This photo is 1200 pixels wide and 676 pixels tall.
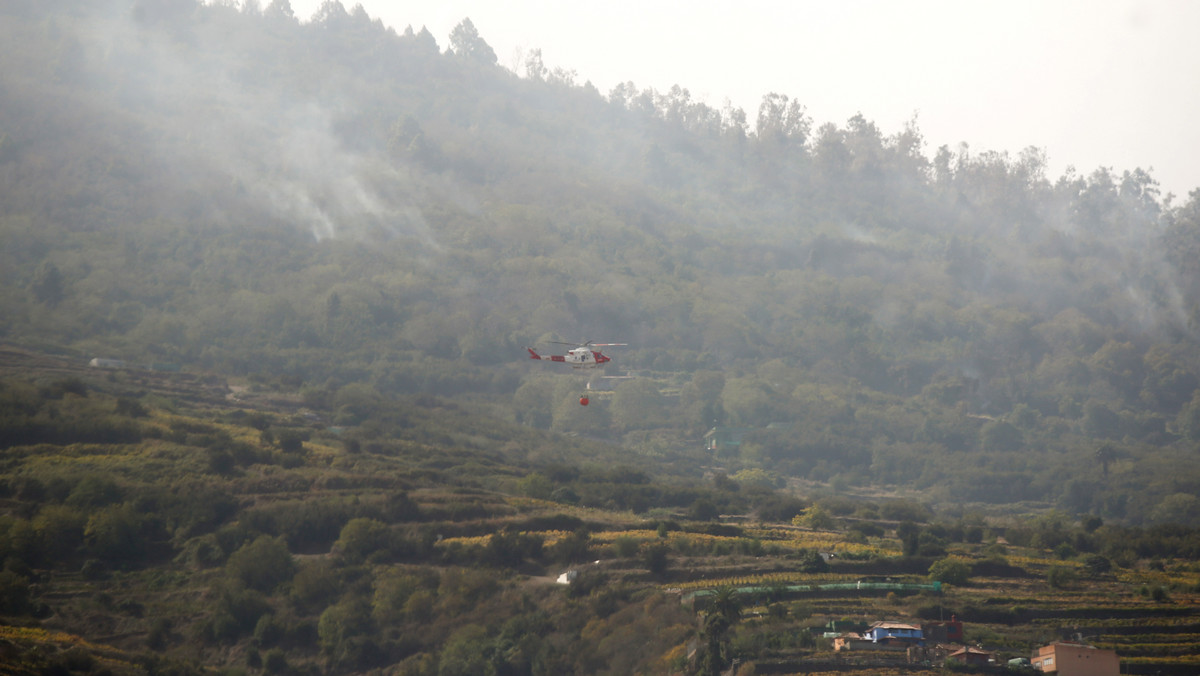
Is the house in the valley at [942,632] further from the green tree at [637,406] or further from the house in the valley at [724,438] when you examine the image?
the house in the valley at [724,438]

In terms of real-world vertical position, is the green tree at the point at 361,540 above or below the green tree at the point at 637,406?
below

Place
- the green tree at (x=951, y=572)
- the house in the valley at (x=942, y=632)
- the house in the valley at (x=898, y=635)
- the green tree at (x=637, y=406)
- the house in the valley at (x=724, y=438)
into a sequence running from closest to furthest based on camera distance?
the house in the valley at (x=898, y=635)
the house in the valley at (x=942, y=632)
the green tree at (x=951, y=572)
the green tree at (x=637, y=406)
the house in the valley at (x=724, y=438)

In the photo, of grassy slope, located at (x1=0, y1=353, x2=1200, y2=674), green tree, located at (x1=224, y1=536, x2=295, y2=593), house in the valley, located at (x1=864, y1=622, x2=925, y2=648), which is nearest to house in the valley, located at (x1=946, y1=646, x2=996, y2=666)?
house in the valley, located at (x1=864, y1=622, x2=925, y2=648)

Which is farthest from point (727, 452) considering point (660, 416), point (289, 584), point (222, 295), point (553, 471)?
point (289, 584)

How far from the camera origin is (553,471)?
125m

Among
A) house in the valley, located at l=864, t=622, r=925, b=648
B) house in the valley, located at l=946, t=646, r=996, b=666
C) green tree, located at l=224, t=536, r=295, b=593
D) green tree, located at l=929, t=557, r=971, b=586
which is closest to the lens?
house in the valley, located at l=946, t=646, r=996, b=666

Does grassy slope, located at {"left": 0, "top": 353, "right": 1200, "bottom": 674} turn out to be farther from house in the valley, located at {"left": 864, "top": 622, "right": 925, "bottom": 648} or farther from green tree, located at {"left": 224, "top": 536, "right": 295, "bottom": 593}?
house in the valley, located at {"left": 864, "top": 622, "right": 925, "bottom": 648}

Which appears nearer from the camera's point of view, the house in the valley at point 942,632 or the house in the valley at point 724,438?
the house in the valley at point 942,632

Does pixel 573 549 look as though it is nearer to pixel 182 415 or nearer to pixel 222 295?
pixel 182 415

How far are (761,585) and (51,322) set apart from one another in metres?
122

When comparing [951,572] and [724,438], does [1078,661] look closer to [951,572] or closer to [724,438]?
[951,572]

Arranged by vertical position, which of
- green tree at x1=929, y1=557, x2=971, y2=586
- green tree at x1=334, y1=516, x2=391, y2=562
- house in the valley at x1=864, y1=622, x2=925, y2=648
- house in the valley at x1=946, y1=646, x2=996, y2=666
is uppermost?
green tree at x1=334, y1=516, x2=391, y2=562

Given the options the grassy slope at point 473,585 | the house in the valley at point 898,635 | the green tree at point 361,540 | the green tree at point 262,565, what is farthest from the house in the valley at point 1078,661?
the green tree at point 262,565

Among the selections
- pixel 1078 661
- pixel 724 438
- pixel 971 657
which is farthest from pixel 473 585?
pixel 724 438
